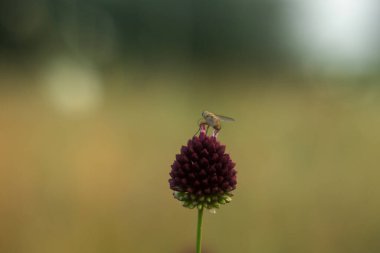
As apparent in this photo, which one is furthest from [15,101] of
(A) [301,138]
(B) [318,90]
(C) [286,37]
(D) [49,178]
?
(C) [286,37]

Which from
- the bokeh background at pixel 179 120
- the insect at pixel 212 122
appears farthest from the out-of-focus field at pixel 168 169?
the insect at pixel 212 122

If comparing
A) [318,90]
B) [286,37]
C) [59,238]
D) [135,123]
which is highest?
[286,37]

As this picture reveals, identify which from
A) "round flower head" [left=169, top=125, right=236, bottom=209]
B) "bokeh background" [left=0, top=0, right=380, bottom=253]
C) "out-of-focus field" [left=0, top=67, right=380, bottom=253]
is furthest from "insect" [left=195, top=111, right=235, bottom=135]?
"out-of-focus field" [left=0, top=67, right=380, bottom=253]

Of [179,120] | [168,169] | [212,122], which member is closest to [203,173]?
[212,122]

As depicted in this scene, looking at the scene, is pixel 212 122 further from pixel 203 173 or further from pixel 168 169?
pixel 168 169

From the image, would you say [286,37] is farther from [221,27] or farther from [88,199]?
[88,199]

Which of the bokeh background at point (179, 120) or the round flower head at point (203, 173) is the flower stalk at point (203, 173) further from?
the bokeh background at point (179, 120)

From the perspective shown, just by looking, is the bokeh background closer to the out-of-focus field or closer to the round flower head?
the out-of-focus field
